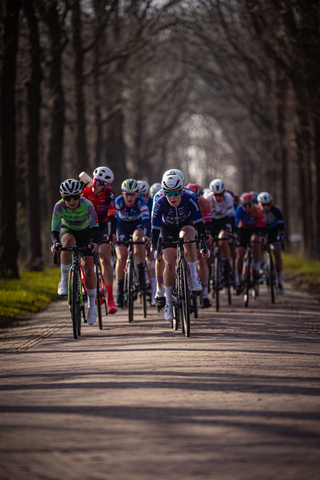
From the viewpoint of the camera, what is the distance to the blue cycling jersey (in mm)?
9875

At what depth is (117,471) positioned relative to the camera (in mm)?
4004

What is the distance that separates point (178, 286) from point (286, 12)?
1378 centimetres

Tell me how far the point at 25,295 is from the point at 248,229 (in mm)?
4672

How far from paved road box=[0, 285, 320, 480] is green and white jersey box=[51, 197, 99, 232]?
1.56 metres

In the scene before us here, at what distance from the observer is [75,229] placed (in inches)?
392

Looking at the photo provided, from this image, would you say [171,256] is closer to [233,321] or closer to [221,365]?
[233,321]

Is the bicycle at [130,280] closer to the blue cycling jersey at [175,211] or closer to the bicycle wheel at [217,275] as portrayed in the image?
the bicycle wheel at [217,275]

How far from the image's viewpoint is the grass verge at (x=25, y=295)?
12.5 metres

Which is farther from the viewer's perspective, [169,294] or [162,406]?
[169,294]

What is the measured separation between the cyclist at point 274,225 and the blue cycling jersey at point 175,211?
16.6 feet

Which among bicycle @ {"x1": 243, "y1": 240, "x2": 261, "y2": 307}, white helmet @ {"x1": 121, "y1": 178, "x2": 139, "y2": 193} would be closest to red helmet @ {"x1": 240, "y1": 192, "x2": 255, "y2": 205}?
bicycle @ {"x1": 243, "y1": 240, "x2": 261, "y2": 307}

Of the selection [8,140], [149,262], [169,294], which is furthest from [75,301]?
[8,140]

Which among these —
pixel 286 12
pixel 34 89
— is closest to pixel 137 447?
pixel 34 89

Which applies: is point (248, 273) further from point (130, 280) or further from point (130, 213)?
point (130, 280)
